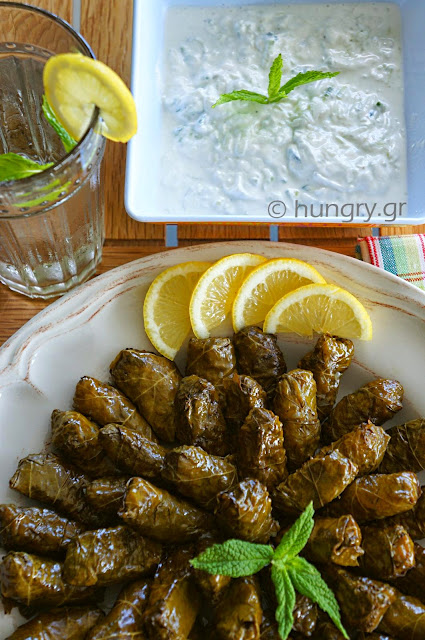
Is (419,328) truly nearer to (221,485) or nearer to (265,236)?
(265,236)

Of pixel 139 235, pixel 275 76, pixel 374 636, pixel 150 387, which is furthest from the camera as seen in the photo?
pixel 139 235

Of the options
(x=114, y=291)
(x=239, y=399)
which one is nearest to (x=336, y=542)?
(x=239, y=399)

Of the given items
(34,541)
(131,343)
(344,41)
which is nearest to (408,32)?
(344,41)

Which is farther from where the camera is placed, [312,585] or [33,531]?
[33,531]

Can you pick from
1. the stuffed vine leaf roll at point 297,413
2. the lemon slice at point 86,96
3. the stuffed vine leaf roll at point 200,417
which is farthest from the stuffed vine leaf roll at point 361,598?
the lemon slice at point 86,96

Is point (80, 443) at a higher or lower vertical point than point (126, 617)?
higher

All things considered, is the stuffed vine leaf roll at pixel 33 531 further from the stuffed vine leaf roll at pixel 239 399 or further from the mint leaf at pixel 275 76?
the mint leaf at pixel 275 76

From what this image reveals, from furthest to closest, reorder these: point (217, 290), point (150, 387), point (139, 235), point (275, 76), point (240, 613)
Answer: point (139, 235) < point (275, 76) < point (217, 290) < point (150, 387) < point (240, 613)

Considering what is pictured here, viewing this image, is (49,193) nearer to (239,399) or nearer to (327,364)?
(239,399)
